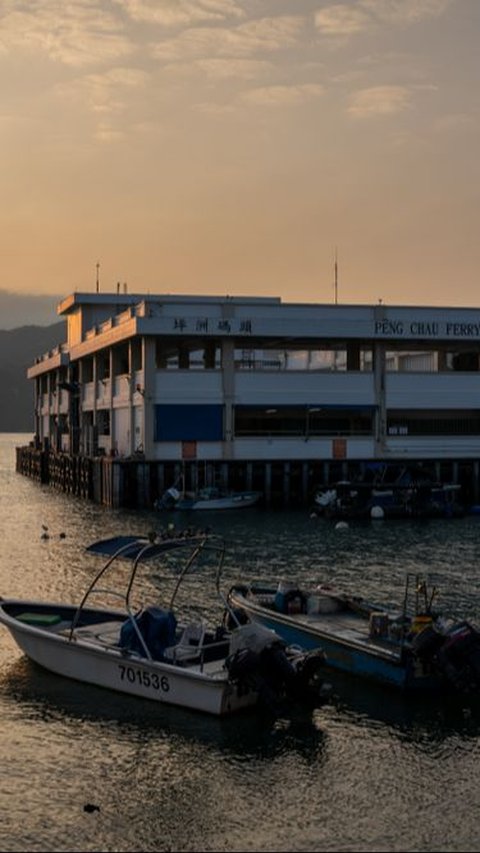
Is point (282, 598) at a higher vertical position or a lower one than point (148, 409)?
lower

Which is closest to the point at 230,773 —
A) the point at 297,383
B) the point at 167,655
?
the point at 167,655

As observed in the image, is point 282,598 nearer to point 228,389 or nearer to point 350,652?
point 350,652

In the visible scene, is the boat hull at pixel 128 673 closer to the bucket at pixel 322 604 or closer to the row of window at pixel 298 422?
the bucket at pixel 322 604

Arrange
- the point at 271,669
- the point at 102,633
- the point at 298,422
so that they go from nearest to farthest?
the point at 271,669, the point at 102,633, the point at 298,422

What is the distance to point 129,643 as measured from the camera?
22109mm

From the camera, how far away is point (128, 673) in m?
21.3

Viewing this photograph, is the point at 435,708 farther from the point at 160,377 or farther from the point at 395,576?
the point at 160,377

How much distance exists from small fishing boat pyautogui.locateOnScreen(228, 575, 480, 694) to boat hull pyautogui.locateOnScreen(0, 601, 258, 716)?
11.0 ft

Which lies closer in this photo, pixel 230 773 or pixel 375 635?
pixel 230 773

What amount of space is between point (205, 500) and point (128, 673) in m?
43.0

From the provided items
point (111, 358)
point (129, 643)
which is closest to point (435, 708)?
point (129, 643)

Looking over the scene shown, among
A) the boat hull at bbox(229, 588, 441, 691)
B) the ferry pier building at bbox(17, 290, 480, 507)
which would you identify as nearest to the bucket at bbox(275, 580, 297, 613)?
the boat hull at bbox(229, 588, 441, 691)

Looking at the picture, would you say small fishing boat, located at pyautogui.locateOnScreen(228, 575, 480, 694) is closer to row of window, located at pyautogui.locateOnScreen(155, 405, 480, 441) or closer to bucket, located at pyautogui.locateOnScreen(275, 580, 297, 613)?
bucket, located at pyautogui.locateOnScreen(275, 580, 297, 613)

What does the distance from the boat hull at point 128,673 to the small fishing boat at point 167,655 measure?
0.06 ft
